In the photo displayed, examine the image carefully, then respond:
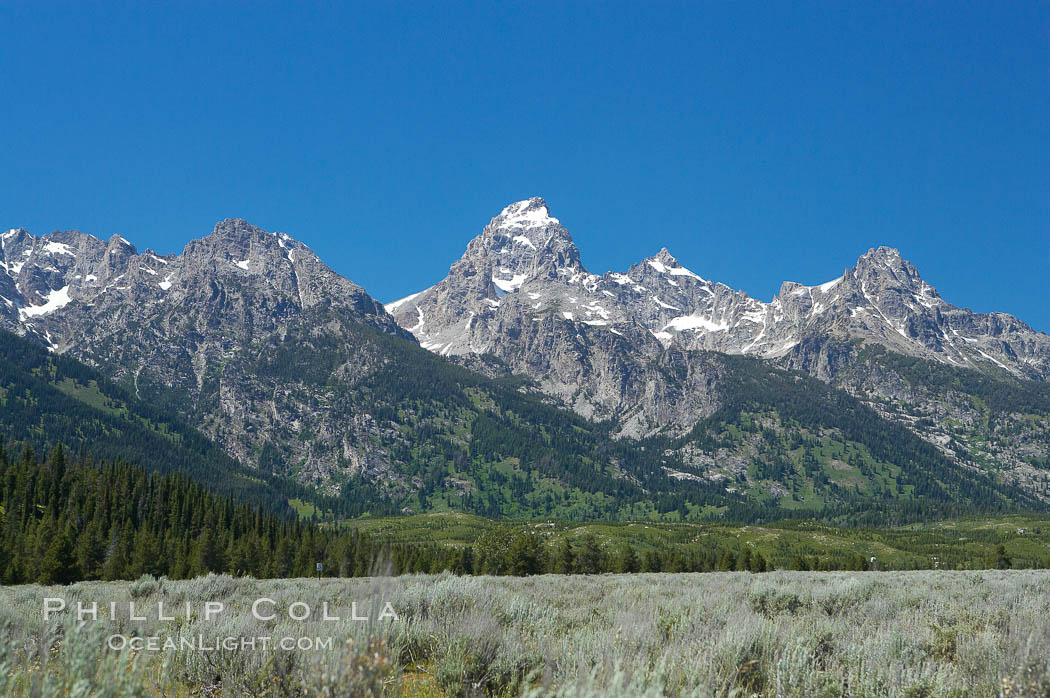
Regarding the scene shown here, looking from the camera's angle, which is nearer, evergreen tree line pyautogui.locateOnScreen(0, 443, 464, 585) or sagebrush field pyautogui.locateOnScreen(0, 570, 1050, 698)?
sagebrush field pyautogui.locateOnScreen(0, 570, 1050, 698)

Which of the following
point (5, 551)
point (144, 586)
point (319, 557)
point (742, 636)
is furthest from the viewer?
point (319, 557)

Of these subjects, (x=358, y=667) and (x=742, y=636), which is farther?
(x=742, y=636)

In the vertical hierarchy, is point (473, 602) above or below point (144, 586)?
above

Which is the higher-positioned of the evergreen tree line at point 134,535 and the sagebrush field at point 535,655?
the sagebrush field at point 535,655

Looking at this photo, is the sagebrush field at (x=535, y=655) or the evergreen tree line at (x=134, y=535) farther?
the evergreen tree line at (x=134, y=535)

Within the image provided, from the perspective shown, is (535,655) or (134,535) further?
(134,535)

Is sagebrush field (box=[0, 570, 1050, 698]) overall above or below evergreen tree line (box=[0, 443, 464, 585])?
above

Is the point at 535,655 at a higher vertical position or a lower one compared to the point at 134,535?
higher

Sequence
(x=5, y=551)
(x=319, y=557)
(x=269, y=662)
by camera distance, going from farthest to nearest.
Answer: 1. (x=319, y=557)
2. (x=5, y=551)
3. (x=269, y=662)

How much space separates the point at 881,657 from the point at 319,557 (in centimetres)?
10629

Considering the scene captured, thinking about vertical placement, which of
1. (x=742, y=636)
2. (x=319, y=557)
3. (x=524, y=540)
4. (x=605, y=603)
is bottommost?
(x=319, y=557)

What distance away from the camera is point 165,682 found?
7320 mm

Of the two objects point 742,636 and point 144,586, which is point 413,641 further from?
point 144,586

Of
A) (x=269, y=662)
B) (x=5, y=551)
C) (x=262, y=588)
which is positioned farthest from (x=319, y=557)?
(x=269, y=662)
